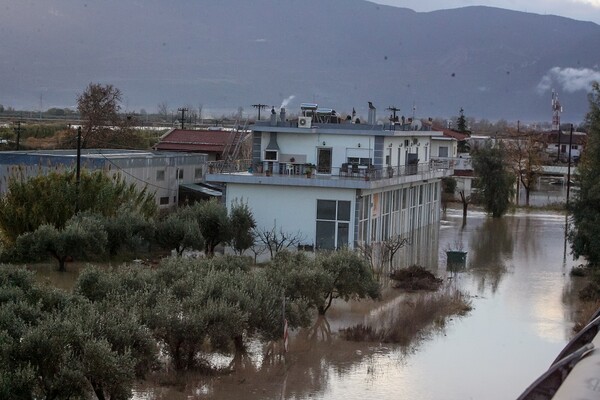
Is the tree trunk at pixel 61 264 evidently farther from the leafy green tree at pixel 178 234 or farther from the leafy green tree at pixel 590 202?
the leafy green tree at pixel 590 202

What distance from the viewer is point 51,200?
2758 centimetres

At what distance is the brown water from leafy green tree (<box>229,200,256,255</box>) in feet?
18.2

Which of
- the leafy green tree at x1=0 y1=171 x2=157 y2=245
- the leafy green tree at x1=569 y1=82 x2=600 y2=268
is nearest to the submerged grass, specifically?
the leafy green tree at x1=569 y1=82 x2=600 y2=268

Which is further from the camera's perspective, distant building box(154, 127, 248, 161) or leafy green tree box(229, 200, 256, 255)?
distant building box(154, 127, 248, 161)

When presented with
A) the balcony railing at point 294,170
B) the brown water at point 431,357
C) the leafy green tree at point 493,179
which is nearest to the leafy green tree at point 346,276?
the brown water at point 431,357

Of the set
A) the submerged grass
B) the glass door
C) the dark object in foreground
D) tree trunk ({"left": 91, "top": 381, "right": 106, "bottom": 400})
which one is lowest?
the submerged grass

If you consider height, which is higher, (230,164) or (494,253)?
(230,164)

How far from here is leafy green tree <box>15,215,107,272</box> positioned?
24844 mm

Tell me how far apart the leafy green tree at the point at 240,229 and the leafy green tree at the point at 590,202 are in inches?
363

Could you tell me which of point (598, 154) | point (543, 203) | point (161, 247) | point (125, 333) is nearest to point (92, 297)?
point (125, 333)

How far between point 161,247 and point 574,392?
23.8 m

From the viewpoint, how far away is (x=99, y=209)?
2853cm

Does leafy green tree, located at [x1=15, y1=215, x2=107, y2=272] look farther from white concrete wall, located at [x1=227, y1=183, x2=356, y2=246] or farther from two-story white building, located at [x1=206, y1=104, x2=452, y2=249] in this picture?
white concrete wall, located at [x1=227, y1=183, x2=356, y2=246]

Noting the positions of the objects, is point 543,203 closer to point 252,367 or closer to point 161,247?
point 161,247
